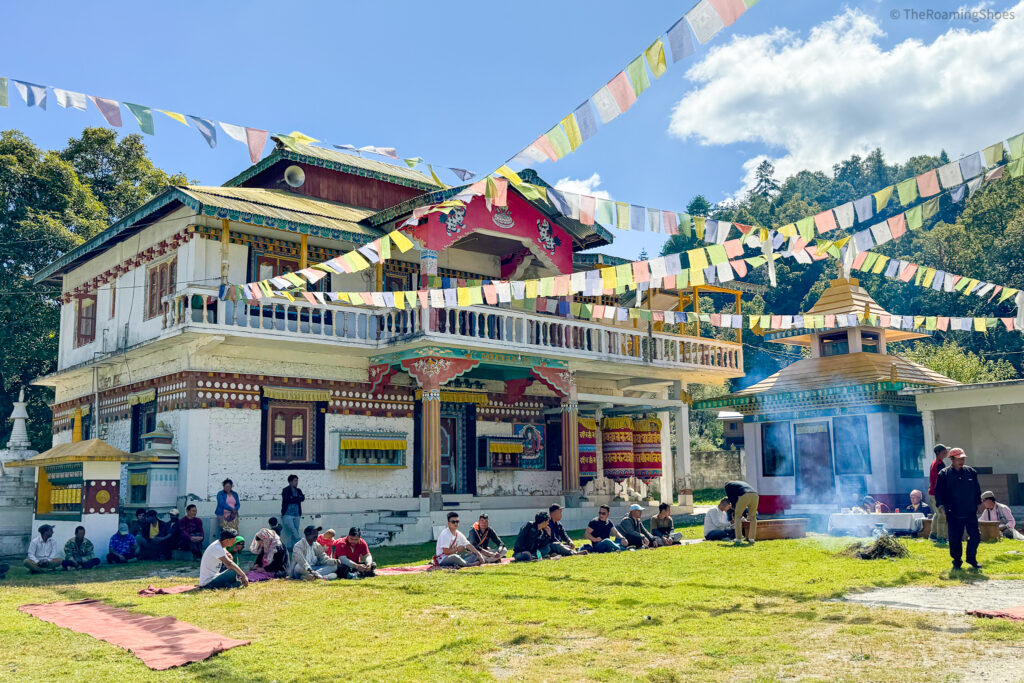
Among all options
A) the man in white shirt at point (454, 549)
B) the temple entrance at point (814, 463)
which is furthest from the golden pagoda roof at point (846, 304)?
the man in white shirt at point (454, 549)

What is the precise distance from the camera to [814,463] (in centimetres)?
2236

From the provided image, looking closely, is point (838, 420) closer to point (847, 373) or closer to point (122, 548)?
point (847, 373)

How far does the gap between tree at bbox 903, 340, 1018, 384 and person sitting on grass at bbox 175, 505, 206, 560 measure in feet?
82.1

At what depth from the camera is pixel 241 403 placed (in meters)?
19.1

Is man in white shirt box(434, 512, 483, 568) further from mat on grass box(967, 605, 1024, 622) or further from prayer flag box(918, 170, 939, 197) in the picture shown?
prayer flag box(918, 170, 939, 197)

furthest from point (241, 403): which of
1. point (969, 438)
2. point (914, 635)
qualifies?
point (969, 438)

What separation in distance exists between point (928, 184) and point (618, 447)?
46.8 feet

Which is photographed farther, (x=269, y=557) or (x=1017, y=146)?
(x=269, y=557)

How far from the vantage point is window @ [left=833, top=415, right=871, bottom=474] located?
21.1m

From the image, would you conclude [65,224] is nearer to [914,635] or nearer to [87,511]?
[87,511]

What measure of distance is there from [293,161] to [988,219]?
111 ft

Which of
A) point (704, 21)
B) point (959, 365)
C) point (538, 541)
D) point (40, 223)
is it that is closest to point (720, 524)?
point (538, 541)

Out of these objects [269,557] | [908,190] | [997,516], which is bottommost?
[269,557]

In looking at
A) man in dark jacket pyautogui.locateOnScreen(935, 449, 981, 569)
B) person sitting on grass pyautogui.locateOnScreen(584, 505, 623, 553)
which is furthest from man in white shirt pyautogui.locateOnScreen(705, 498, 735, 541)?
man in dark jacket pyautogui.locateOnScreen(935, 449, 981, 569)
